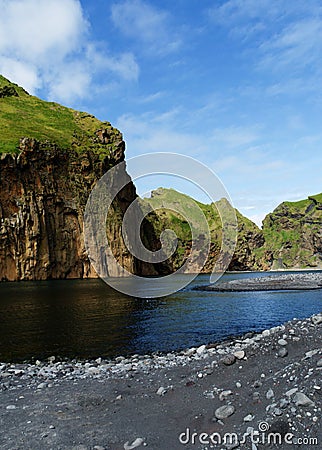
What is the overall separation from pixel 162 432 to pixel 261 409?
2457 millimetres

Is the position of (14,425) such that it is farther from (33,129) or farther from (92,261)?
(33,129)

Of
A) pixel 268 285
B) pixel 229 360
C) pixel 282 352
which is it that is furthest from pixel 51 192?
pixel 282 352

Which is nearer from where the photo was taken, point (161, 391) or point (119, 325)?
point (161, 391)

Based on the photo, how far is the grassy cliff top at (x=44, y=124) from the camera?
104250 mm

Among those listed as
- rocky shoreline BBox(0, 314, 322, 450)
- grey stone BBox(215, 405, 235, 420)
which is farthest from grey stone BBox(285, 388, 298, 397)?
grey stone BBox(215, 405, 235, 420)

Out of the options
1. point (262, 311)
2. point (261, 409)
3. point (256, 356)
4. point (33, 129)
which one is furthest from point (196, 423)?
point (33, 129)

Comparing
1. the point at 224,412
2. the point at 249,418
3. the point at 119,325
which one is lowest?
the point at 119,325

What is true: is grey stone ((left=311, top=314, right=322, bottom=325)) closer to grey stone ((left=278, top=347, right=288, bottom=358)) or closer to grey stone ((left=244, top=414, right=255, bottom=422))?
grey stone ((left=278, top=347, right=288, bottom=358))

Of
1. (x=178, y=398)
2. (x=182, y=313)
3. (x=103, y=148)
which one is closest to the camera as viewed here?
(x=178, y=398)

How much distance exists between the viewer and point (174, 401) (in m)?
10.1

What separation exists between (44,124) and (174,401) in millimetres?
123398

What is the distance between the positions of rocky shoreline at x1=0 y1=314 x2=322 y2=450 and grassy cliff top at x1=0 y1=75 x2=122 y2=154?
92453 millimetres

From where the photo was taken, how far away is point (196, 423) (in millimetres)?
8492

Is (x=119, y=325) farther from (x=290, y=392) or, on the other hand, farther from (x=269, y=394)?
(x=290, y=392)
